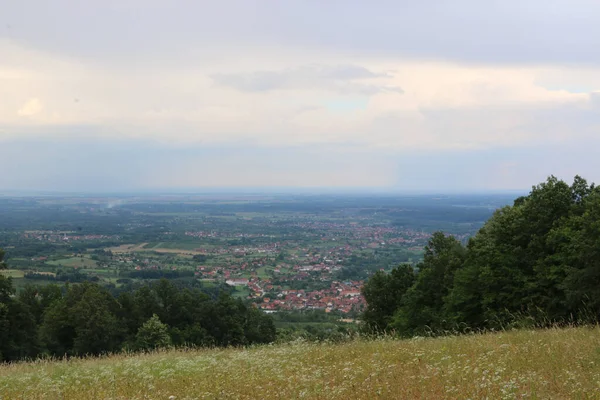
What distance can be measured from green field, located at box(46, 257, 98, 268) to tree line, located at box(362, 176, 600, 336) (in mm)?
76596

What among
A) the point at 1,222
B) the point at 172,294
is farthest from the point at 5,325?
the point at 1,222

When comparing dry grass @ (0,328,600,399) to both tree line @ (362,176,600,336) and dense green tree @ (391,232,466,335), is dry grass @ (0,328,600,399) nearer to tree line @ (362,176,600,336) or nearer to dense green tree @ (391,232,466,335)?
tree line @ (362,176,600,336)

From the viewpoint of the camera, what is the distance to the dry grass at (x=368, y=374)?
6.38 meters

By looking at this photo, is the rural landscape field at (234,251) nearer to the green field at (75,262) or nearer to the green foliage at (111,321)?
the green field at (75,262)

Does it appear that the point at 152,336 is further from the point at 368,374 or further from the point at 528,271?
the point at 368,374

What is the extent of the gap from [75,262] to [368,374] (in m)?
96.7

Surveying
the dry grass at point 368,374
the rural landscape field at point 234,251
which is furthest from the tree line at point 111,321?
the dry grass at point 368,374

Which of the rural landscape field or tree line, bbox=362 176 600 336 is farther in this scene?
the rural landscape field

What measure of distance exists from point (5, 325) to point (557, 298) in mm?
28931

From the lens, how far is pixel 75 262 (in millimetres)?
92312

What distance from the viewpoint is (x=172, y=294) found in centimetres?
3744

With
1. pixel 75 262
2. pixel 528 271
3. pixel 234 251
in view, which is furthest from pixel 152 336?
pixel 234 251

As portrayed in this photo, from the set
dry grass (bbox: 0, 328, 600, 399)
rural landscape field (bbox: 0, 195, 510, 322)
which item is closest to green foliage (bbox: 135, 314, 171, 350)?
rural landscape field (bbox: 0, 195, 510, 322)

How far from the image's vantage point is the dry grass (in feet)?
20.9
